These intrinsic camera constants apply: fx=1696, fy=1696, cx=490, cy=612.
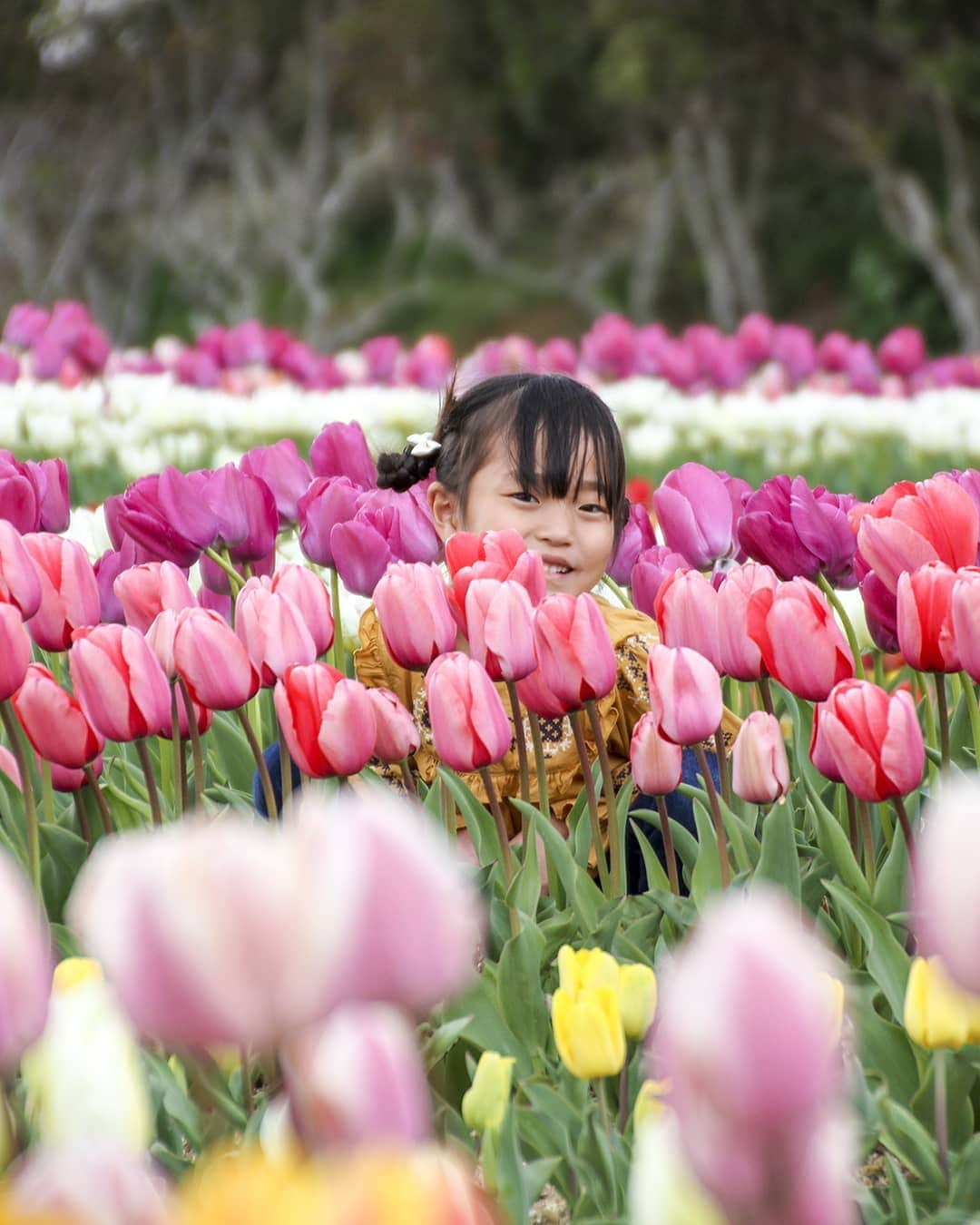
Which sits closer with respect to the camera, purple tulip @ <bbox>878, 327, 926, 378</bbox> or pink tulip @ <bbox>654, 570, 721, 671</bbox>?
pink tulip @ <bbox>654, 570, 721, 671</bbox>

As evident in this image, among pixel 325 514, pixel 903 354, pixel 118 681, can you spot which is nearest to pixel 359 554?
pixel 325 514

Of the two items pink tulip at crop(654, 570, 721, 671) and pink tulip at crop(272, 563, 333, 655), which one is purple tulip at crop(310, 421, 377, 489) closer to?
pink tulip at crop(272, 563, 333, 655)

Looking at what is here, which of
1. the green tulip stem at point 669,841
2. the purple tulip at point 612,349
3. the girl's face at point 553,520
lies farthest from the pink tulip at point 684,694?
the purple tulip at point 612,349

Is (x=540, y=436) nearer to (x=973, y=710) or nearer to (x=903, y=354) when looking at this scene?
(x=973, y=710)

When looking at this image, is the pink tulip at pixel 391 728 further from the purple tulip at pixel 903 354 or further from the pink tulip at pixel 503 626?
the purple tulip at pixel 903 354

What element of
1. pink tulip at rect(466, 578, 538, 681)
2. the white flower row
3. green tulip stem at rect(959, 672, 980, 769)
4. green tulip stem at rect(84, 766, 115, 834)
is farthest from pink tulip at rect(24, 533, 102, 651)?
the white flower row

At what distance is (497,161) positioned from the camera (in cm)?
3069

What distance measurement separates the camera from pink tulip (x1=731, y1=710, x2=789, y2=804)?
1805mm

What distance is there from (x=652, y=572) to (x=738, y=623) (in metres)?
0.41

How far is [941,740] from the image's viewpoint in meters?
1.87

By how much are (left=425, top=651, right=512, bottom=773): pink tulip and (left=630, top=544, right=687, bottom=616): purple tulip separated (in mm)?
631

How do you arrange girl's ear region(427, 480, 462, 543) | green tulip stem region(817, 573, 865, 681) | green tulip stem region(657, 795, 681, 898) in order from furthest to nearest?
girl's ear region(427, 480, 462, 543), green tulip stem region(817, 573, 865, 681), green tulip stem region(657, 795, 681, 898)

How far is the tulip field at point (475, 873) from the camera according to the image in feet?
2.25

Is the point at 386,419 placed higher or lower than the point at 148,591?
lower
